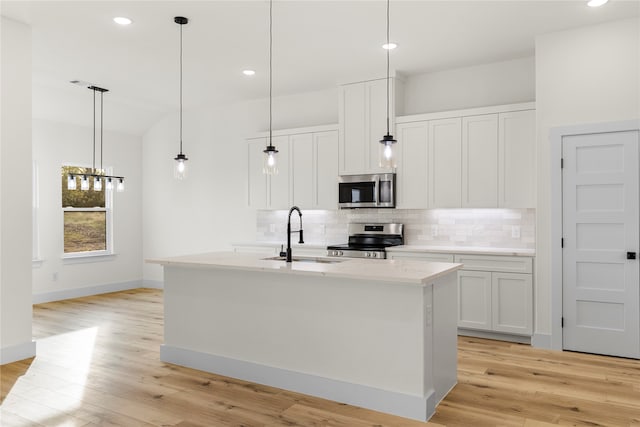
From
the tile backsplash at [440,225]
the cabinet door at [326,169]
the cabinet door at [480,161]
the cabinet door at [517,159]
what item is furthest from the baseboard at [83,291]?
the cabinet door at [517,159]

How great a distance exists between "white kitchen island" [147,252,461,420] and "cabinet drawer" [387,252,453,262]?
59.8 inches

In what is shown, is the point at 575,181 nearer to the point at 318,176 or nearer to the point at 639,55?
the point at 639,55

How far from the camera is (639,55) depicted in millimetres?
4207

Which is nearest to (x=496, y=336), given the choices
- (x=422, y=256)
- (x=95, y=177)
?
(x=422, y=256)

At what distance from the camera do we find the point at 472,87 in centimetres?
558

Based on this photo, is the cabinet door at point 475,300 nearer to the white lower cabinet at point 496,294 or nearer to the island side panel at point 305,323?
the white lower cabinet at point 496,294

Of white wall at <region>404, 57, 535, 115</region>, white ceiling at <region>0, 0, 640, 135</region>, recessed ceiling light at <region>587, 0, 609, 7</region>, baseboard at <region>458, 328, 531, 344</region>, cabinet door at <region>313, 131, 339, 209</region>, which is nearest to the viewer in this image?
recessed ceiling light at <region>587, 0, 609, 7</region>

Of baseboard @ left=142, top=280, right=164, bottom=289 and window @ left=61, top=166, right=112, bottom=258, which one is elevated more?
window @ left=61, top=166, right=112, bottom=258

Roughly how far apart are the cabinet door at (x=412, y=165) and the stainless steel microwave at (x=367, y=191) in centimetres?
11

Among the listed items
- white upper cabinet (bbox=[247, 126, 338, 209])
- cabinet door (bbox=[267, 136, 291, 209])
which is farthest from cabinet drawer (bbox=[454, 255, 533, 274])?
cabinet door (bbox=[267, 136, 291, 209])

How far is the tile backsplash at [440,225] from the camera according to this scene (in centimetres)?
532

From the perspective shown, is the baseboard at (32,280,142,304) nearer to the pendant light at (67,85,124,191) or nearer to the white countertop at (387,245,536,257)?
the pendant light at (67,85,124,191)

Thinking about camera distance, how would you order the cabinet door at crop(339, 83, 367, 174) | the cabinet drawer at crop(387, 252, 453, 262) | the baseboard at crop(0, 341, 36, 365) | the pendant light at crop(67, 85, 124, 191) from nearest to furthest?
1. the baseboard at crop(0, 341, 36, 365)
2. the cabinet drawer at crop(387, 252, 453, 262)
3. the pendant light at crop(67, 85, 124, 191)
4. the cabinet door at crop(339, 83, 367, 174)

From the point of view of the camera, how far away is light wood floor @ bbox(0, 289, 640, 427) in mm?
3014
